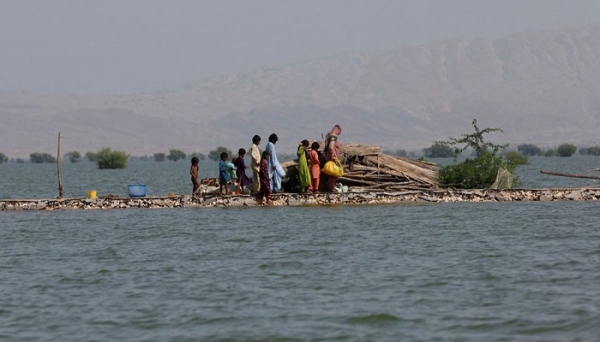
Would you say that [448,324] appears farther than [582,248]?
No

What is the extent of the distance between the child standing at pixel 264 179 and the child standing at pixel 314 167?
3.37 ft

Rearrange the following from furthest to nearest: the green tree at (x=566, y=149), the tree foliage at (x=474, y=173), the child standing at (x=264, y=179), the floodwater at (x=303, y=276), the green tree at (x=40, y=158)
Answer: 1. the green tree at (x=40, y=158)
2. the green tree at (x=566, y=149)
3. the tree foliage at (x=474, y=173)
4. the child standing at (x=264, y=179)
5. the floodwater at (x=303, y=276)

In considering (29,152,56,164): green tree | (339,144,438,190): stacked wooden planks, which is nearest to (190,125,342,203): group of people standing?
(339,144,438,190): stacked wooden planks

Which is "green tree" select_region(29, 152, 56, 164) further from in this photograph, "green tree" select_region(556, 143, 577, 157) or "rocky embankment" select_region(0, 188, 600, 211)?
"rocky embankment" select_region(0, 188, 600, 211)

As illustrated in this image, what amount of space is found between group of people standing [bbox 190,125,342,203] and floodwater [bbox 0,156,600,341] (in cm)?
57

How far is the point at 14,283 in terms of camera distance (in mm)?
15742

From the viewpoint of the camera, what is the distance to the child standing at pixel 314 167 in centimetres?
2503

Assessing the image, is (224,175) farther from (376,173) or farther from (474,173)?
(474,173)

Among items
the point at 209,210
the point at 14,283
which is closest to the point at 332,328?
the point at 14,283

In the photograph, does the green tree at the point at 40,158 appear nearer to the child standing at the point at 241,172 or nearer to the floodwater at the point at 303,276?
the floodwater at the point at 303,276

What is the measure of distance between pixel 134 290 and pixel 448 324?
482 centimetres

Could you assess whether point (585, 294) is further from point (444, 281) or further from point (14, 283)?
point (14, 283)

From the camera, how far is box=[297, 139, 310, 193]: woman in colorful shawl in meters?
24.8

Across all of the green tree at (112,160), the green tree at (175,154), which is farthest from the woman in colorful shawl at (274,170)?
the green tree at (175,154)
